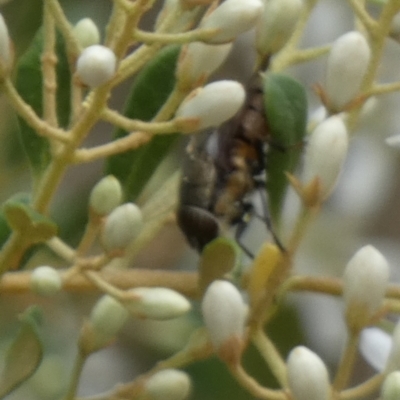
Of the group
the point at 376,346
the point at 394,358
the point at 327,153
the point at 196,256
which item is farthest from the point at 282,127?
the point at 196,256

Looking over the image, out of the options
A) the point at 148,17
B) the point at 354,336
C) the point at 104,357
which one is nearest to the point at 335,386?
the point at 354,336

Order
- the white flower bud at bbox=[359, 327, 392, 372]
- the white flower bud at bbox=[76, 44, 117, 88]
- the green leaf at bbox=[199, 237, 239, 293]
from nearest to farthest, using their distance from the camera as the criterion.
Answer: the white flower bud at bbox=[76, 44, 117, 88] → the green leaf at bbox=[199, 237, 239, 293] → the white flower bud at bbox=[359, 327, 392, 372]

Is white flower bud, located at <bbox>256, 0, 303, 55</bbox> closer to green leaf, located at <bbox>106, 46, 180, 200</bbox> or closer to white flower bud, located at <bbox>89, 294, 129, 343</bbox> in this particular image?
green leaf, located at <bbox>106, 46, 180, 200</bbox>

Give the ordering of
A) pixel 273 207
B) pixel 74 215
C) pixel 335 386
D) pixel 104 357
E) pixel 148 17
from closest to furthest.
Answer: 1. pixel 335 386
2. pixel 273 207
3. pixel 74 215
4. pixel 104 357
5. pixel 148 17

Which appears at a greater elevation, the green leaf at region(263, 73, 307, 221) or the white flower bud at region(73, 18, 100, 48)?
the white flower bud at region(73, 18, 100, 48)

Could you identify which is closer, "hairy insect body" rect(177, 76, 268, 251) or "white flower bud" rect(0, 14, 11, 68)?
"white flower bud" rect(0, 14, 11, 68)

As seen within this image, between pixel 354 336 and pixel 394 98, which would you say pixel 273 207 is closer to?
A: pixel 354 336

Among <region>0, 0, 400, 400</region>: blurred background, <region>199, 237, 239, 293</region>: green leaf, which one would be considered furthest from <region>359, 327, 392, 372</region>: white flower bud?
<region>199, 237, 239, 293</region>: green leaf
